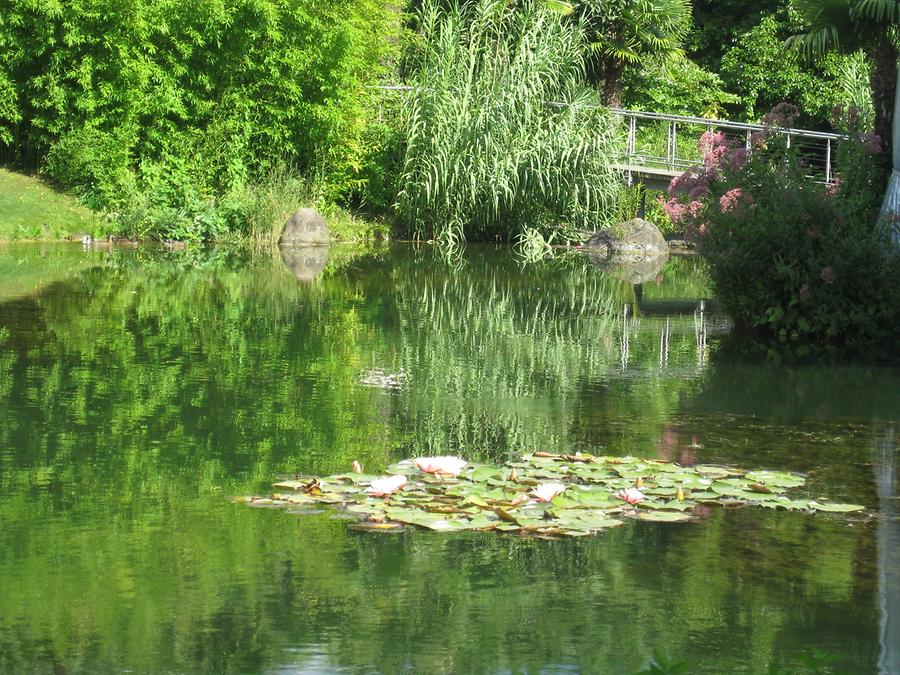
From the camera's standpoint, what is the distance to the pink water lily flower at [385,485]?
5733mm

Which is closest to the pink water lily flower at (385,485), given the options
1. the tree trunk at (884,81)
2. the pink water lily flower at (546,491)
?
the pink water lily flower at (546,491)

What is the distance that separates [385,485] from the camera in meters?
5.74

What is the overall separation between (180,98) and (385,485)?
60.2ft

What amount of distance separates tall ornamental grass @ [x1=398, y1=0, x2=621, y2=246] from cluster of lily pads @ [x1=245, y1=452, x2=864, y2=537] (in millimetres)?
15964

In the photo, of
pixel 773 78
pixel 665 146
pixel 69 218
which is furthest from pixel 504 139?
pixel 773 78

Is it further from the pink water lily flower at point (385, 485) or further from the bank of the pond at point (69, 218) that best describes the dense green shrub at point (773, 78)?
the pink water lily flower at point (385, 485)

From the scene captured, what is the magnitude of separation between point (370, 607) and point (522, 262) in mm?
15410

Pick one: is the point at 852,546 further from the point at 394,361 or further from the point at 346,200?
the point at 346,200

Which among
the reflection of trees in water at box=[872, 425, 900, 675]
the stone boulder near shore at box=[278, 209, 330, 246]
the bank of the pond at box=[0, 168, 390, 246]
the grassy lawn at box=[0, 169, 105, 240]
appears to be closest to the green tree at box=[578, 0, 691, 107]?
the stone boulder near shore at box=[278, 209, 330, 246]

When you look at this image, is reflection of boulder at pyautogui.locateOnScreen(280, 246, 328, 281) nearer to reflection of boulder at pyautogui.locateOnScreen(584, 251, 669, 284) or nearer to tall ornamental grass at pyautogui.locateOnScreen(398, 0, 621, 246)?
tall ornamental grass at pyautogui.locateOnScreen(398, 0, 621, 246)

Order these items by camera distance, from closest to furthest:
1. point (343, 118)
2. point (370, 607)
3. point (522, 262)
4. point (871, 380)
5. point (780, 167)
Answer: point (370, 607) < point (871, 380) < point (780, 167) < point (522, 262) < point (343, 118)

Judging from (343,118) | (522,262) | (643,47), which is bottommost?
(522,262)

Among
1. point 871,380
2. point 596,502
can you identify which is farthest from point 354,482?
point 871,380

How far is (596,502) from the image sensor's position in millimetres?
5766
